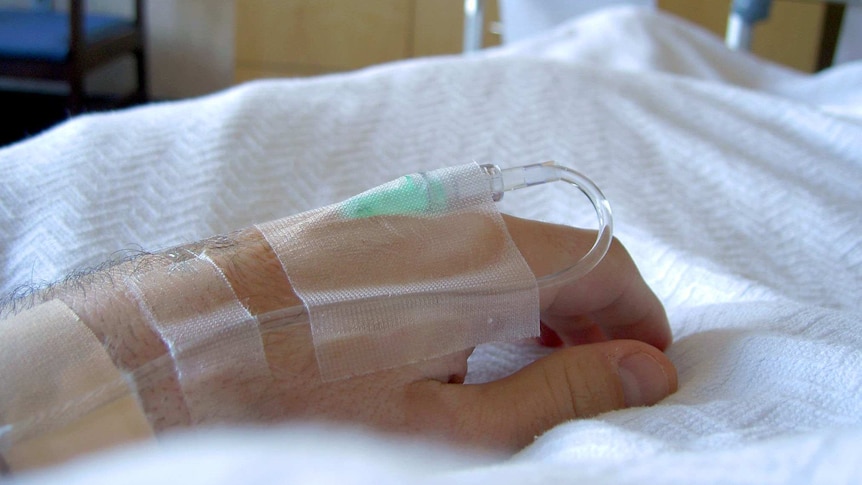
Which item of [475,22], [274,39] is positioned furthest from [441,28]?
[475,22]

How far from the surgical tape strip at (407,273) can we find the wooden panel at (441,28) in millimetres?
2722

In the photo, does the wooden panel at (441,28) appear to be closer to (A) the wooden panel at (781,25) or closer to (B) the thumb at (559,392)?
(A) the wooden panel at (781,25)

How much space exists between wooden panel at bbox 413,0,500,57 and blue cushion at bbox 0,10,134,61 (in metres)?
1.14

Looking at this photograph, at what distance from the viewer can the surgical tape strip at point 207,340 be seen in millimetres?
436

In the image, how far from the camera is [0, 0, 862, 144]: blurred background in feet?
→ 9.83

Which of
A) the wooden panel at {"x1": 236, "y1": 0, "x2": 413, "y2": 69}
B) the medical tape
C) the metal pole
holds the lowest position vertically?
the wooden panel at {"x1": 236, "y1": 0, "x2": 413, "y2": 69}

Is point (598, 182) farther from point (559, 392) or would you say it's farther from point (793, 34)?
point (793, 34)

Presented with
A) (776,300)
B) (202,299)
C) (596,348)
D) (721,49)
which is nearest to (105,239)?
(202,299)

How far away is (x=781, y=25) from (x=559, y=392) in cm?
288

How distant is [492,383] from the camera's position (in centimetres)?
52

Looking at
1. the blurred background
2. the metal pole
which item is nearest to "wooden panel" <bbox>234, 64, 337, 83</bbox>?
the blurred background

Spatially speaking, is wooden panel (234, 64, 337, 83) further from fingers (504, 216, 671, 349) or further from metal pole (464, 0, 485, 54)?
fingers (504, 216, 671, 349)

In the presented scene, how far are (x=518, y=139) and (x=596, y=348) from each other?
38 centimetres

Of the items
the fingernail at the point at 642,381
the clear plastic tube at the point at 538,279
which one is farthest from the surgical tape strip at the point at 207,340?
the fingernail at the point at 642,381
